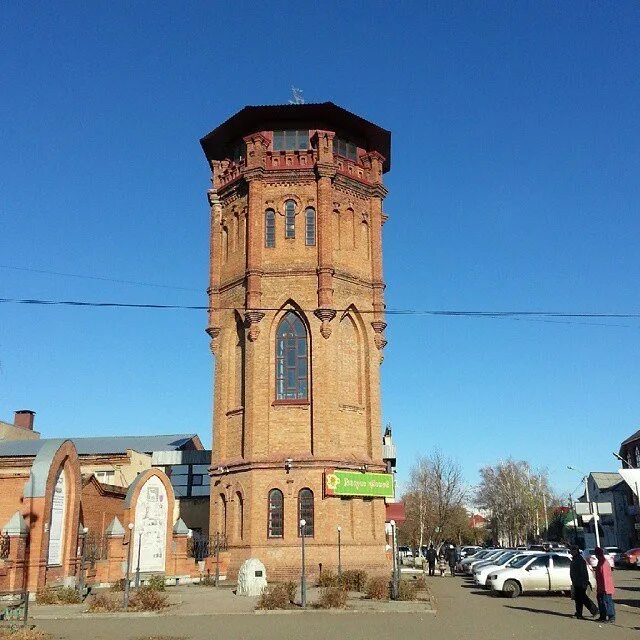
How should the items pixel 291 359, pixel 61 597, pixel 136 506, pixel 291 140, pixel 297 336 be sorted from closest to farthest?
1. pixel 61 597
2. pixel 136 506
3. pixel 291 359
4. pixel 297 336
5. pixel 291 140

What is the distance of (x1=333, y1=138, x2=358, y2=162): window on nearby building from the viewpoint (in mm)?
34188

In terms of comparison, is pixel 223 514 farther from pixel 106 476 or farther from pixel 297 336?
pixel 106 476

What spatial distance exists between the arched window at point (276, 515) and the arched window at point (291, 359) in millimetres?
4080

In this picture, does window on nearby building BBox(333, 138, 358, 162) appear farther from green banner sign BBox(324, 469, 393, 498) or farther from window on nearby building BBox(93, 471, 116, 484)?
window on nearby building BBox(93, 471, 116, 484)

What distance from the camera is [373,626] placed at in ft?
50.4

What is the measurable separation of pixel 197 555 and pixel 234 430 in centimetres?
586

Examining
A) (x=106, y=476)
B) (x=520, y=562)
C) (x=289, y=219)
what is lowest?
(x=520, y=562)

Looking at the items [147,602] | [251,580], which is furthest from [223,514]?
[147,602]

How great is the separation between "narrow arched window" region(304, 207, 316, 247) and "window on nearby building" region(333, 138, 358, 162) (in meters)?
3.64

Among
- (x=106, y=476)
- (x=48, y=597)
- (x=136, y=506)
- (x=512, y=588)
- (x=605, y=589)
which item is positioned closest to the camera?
(x=605, y=589)

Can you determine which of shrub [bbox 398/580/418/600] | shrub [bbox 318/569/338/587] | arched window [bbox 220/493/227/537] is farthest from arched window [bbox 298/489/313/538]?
shrub [bbox 398/580/418/600]

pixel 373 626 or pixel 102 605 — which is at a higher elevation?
pixel 102 605

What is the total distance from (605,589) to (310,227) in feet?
66.6

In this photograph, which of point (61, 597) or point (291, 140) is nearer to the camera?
point (61, 597)
